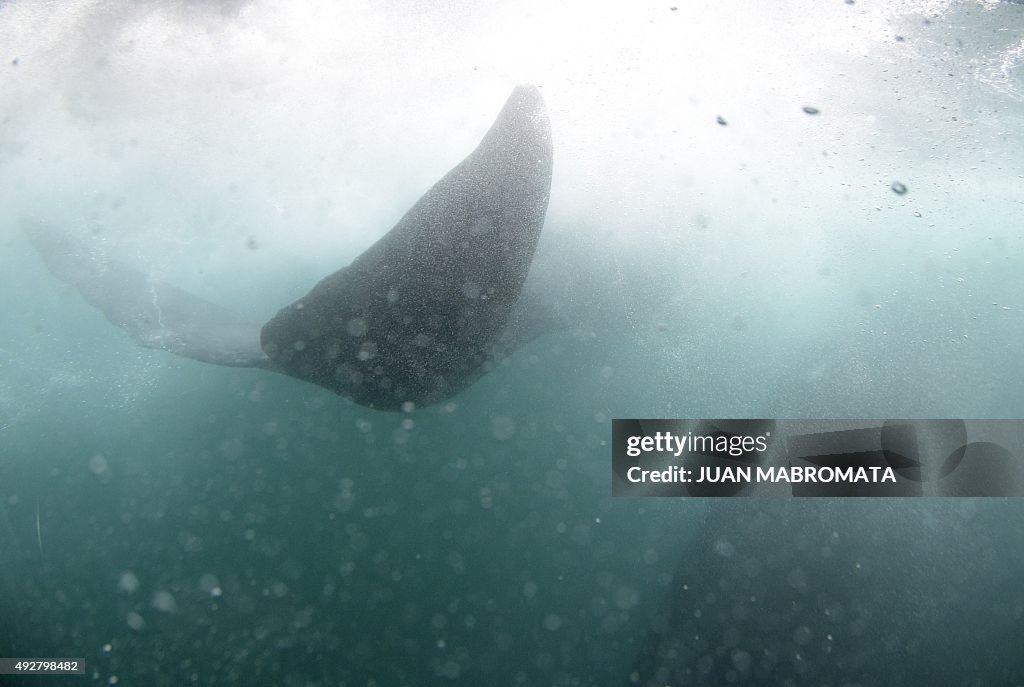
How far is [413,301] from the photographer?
403 centimetres

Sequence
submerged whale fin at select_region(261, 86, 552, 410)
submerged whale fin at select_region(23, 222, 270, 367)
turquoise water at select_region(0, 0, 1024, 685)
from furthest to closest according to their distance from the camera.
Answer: submerged whale fin at select_region(23, 222, 270, 367)
turquoise water at select_region(0, 0, 1024, 685)
submerged whale fin at select_region(261, 86, 552, 410)

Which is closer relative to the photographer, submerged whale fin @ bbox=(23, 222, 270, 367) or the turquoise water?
the turquoise water

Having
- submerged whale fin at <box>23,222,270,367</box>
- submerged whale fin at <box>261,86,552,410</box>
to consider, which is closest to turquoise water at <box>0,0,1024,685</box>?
submerged whale fin at <box>23,222,270,367</box>

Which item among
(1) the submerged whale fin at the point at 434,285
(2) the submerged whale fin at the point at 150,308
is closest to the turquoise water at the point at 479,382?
(2) the submerged whale fin at the point at 150,308

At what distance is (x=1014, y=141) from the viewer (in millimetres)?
6945

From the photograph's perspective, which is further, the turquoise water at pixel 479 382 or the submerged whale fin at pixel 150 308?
the submerged whale fin at pixel 150 308

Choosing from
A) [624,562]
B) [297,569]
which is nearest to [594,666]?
[624,562]

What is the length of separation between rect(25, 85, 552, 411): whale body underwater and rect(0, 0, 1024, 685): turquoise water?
0.20 meters

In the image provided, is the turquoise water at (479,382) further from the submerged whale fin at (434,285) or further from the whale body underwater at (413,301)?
the submerged whale fin at (434,285)

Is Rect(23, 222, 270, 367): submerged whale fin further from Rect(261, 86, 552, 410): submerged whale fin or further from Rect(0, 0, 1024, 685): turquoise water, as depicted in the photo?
Rect(261, 86, 552, 410): submerged whale fin

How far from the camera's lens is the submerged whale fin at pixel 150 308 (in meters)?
4.41

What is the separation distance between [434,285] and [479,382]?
1.05 metres

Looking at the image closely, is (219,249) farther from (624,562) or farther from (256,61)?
(624,562)

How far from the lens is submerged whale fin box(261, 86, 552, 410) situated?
153 inches
